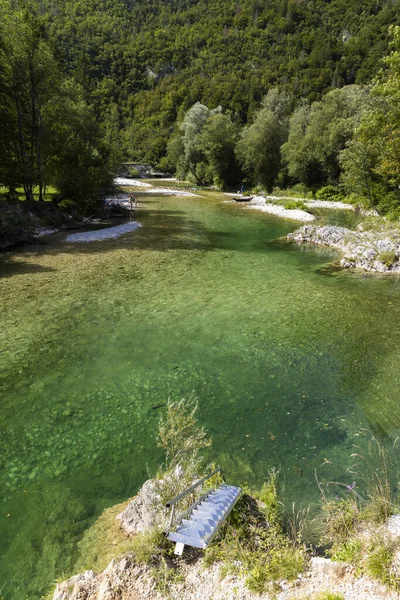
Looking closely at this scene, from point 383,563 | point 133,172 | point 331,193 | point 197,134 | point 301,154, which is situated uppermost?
point 197,134

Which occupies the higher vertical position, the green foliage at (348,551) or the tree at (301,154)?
Answer: the tree at (301,154)

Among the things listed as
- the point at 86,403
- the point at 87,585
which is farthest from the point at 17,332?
the point at 87,585

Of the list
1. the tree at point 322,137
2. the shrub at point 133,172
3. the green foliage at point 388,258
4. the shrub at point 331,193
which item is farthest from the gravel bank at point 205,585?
the shrub at point 133,172

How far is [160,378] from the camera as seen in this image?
397 inches

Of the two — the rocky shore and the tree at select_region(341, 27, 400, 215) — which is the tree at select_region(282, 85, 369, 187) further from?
the rocky shore

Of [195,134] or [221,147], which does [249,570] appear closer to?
[221,147]

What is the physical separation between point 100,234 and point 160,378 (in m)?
22.2

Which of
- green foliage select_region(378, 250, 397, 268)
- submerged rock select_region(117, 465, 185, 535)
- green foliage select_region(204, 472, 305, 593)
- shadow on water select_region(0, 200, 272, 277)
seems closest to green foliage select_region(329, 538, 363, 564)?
green foliage select_region(204, 472, 305, 593)

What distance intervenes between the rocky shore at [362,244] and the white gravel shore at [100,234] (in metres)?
14.7

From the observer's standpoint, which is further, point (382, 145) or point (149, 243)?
point (149, 243)

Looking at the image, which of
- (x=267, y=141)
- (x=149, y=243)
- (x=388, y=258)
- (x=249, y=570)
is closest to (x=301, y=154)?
(x=267, y=141)

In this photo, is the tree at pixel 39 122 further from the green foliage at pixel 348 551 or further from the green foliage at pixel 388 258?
the green foliage at pixel 348 551

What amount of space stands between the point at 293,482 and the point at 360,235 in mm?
23438

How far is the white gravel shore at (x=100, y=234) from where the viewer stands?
90.7ft
